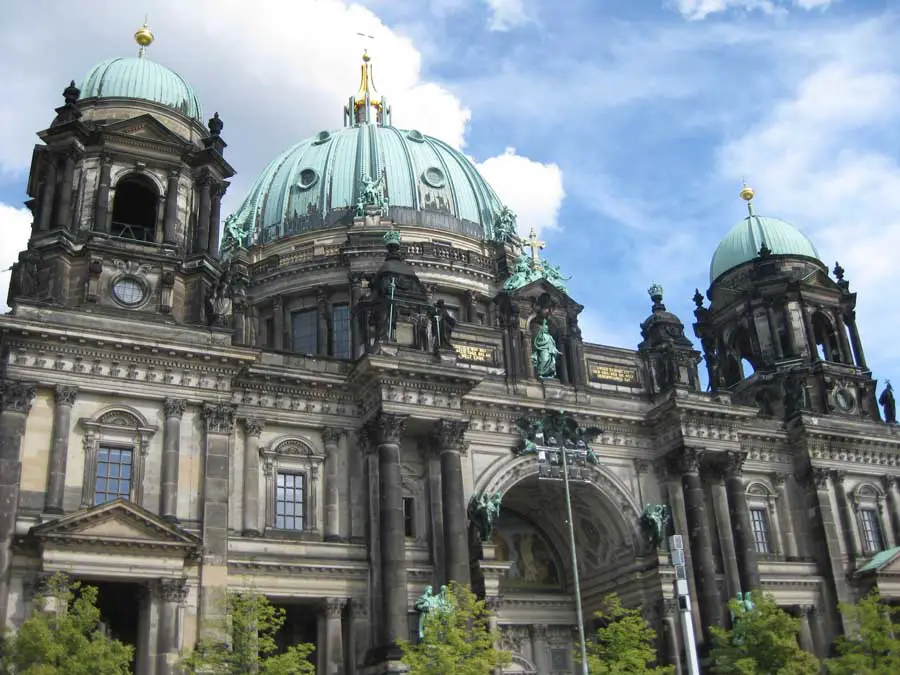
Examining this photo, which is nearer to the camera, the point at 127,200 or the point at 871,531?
the point at 127,200

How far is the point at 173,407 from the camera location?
34.5 meters

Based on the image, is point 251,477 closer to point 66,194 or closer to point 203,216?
point 203,216

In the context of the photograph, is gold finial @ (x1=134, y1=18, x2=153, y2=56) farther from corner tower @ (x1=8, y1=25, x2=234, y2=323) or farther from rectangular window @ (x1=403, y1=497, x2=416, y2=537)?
rectangular window @ (x1=403, y1=497, x2=416, y2=537)

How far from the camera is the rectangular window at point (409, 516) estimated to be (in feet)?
125

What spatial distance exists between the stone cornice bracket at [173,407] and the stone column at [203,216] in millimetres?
6166

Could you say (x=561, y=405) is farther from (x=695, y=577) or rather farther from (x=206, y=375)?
(x=206, y=375)

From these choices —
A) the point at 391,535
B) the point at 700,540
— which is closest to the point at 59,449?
the point at 391,535

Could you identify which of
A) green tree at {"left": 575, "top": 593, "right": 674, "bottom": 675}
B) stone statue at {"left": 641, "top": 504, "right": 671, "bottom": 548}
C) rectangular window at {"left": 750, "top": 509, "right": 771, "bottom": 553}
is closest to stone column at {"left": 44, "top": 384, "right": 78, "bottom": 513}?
green tree at {"left": 575, "top": 593, "right": 674, "bottom": 675}

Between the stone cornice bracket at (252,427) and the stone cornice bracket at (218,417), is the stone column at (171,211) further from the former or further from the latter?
the stone cornice bracket at (252,427)

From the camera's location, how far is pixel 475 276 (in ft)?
176

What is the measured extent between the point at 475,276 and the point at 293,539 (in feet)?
70.2

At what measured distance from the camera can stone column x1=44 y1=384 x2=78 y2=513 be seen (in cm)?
3175

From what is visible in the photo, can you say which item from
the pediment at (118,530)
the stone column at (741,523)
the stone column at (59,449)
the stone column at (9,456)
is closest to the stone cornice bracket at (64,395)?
the stone column at (59,449)

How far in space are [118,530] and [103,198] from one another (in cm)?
1247
